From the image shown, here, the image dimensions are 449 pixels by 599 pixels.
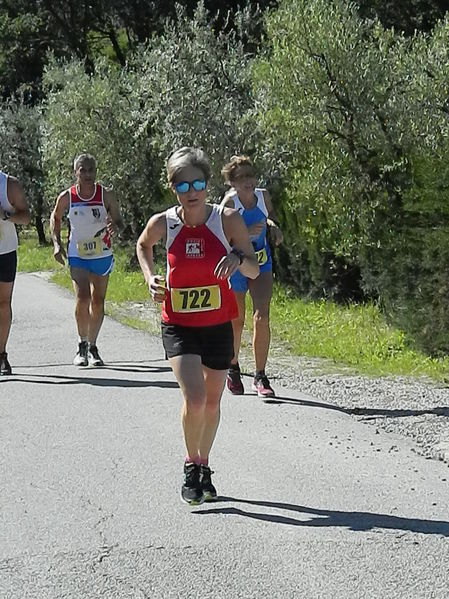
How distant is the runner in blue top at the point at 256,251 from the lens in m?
8.54

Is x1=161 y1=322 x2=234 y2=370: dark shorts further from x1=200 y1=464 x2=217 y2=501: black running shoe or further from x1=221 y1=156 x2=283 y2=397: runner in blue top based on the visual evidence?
x1=221 y1=156 x2=283 y2=397: runner in blue top

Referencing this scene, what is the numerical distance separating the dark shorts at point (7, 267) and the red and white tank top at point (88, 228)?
0.68 metres

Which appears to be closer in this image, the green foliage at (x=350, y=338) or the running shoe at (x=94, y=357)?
the green foliage at (x=350, y=338)

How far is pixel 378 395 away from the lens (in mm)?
8969

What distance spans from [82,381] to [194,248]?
440cm

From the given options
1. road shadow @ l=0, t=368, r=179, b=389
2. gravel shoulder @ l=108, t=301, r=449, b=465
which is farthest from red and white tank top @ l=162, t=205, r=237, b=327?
road shadow @ l=0, t=368, r=179, b=389

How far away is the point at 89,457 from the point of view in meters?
7.23

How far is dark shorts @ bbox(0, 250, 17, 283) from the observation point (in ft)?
33.1

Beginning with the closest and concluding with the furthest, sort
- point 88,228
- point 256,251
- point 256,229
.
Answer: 1. point 256,229
2. point 256,251
3. point 88,228

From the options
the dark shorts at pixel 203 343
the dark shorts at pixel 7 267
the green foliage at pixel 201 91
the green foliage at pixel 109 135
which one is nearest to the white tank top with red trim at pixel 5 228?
the dark shorts at pixel 7 267

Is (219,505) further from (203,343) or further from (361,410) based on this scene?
(361,410)

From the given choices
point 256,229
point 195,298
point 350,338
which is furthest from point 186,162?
point 350,338

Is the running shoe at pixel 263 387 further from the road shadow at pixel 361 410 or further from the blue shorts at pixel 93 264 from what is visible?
the blue shorts at pixel 93 264

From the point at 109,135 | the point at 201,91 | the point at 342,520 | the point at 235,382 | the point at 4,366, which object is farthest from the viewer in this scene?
the point at 109,135
